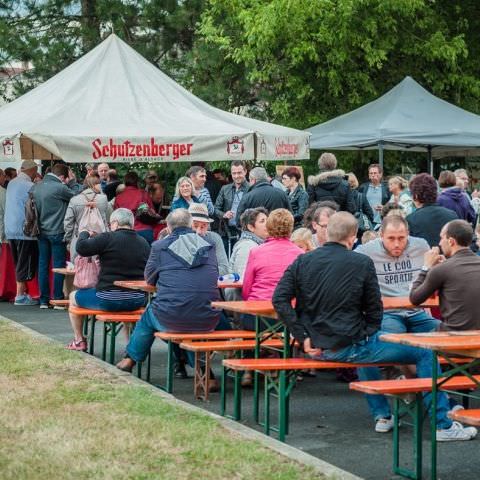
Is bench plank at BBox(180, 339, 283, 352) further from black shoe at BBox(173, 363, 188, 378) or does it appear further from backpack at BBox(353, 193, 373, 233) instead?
backpack at BBox(353, 193, 373, 233)

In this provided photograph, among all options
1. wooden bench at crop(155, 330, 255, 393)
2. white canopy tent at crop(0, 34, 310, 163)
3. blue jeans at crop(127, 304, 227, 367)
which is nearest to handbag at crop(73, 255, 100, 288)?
blue jeans at crop(127, 304, 227, 367)

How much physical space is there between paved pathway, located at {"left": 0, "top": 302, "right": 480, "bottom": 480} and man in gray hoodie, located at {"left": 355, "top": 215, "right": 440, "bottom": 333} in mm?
715

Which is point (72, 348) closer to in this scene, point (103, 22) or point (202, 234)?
point (202, 234)

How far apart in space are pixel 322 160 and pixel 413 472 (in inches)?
331

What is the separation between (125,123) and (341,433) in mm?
7263

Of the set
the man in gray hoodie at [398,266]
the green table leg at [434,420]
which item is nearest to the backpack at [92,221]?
the man in gray hoodie at [398,266]

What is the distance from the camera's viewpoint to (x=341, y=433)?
7969 millimetres

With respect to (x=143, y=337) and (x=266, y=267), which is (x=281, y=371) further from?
(x=143, y=337)

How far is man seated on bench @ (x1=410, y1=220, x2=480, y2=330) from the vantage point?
24.8ft

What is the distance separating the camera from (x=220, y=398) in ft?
30.3

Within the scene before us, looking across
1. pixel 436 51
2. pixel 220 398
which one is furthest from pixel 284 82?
pixel 220 398

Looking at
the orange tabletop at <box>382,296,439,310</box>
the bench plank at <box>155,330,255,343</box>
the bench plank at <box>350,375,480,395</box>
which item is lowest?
the bench plank at <box>350,375,480,395</box>

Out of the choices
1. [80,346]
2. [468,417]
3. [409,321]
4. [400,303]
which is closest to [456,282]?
[400,303]

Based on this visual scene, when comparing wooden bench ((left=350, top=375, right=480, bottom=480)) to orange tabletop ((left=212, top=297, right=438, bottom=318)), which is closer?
wooden bench ((left=350, top=375, right=480, bottom=480))
